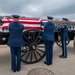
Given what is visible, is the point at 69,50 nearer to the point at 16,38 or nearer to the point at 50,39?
the point at 50,39

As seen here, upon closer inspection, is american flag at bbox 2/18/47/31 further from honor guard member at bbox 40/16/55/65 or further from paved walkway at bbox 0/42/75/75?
paved walkway at bbox 0/42/75/75

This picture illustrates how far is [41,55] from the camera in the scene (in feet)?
24.0

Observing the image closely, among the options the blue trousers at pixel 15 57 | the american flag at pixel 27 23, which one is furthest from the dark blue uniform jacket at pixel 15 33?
the american flag at pixel 27 23

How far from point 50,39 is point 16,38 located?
1285 millimetres

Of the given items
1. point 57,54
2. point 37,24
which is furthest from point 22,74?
point 57,54

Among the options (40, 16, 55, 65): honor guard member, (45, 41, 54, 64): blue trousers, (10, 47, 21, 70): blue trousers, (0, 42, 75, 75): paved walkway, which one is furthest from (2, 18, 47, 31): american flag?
(0, 42, 75, 75): paved walkway

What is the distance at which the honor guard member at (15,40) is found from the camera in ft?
19.8

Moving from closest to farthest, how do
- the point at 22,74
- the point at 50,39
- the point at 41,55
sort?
1. the point at 22,74
2. the point at 50,39
3. the point at 41,55

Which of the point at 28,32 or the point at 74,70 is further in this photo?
the point at 28,32

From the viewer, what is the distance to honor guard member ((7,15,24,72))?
6047 mm

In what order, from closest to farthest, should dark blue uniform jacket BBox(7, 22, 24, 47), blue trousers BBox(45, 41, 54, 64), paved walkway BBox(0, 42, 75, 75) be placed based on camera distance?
dark blue uniform jacket BBox(7, 22, 24, 47) → paved walkway BBox(0, 42, 75, 75) → blue trousers BBox(45, 41, 54, 64)

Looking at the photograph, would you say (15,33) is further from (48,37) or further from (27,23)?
(48,37)

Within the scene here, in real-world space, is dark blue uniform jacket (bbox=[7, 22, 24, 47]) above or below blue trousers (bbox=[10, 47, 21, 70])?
above

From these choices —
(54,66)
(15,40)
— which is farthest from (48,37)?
(15,40)
